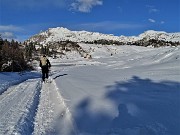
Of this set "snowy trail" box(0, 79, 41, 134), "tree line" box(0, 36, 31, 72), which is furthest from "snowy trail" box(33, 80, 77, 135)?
"tree line" box(0, 36, 31, 72)

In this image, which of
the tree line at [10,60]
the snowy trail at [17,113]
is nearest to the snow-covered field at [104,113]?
the snowy trail at [17,113]

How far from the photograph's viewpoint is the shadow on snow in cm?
689

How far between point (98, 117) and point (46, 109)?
2.46 m

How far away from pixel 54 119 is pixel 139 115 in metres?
2.28

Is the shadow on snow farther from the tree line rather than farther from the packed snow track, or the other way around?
the tree line

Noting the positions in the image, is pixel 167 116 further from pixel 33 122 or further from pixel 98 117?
pixel 33 122

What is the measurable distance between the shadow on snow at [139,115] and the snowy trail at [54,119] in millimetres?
254

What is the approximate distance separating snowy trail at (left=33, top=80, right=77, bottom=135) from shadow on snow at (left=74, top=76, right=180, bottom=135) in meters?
0.25

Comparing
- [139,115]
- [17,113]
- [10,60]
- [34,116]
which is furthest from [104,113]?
[10,60]

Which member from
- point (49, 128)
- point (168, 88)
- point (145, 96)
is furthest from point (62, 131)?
point (168, 88)

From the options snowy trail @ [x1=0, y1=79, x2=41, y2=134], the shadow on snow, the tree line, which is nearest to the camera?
the shadow on snow

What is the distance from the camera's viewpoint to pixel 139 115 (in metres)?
7.80

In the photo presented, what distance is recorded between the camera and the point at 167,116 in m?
7.44

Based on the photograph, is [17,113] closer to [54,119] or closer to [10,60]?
[54,119]
